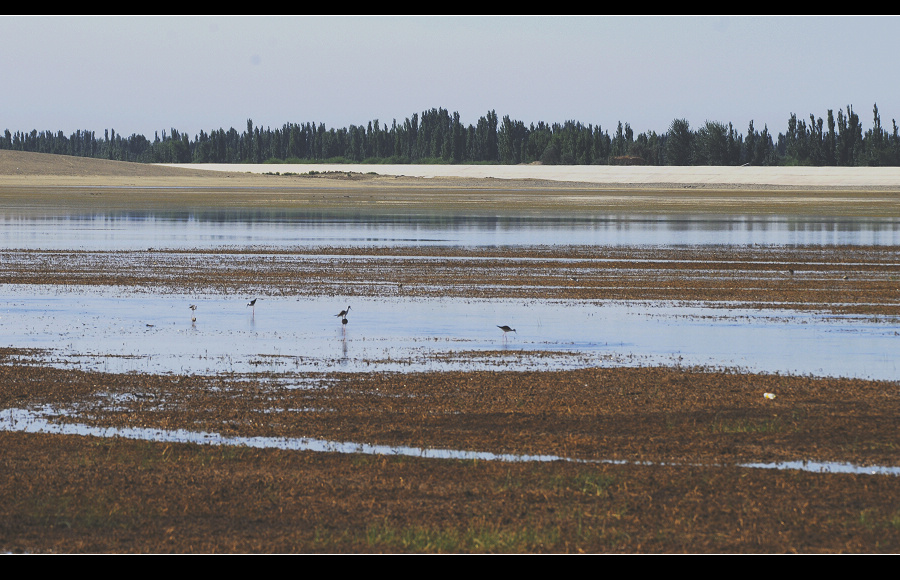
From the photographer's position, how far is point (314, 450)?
9.90m

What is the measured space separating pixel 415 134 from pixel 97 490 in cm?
17223

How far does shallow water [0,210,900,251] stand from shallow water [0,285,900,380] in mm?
14280

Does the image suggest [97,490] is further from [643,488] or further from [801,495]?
[801,495]

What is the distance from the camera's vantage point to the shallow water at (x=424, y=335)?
14.4m

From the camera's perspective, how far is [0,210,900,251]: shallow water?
3609 cm

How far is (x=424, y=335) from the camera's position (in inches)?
658

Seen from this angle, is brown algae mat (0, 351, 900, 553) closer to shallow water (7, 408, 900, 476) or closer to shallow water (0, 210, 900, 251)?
shallow water (7, 408, 900, 476)

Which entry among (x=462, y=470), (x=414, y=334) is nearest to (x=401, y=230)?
(x=414, y=334)

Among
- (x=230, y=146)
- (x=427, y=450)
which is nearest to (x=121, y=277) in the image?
(x=427, y=450)

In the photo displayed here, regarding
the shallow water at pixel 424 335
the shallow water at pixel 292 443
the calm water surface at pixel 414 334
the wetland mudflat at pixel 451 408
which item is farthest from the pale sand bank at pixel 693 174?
the shallow water at pixel 292 443

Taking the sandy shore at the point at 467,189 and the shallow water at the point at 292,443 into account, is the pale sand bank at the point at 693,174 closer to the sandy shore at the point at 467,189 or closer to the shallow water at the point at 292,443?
the sandy shore at the point at 467,189

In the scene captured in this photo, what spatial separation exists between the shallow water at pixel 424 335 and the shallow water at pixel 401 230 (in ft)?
46.8

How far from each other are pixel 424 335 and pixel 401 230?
26.0 meters

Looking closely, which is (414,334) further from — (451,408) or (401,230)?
(401,230)
